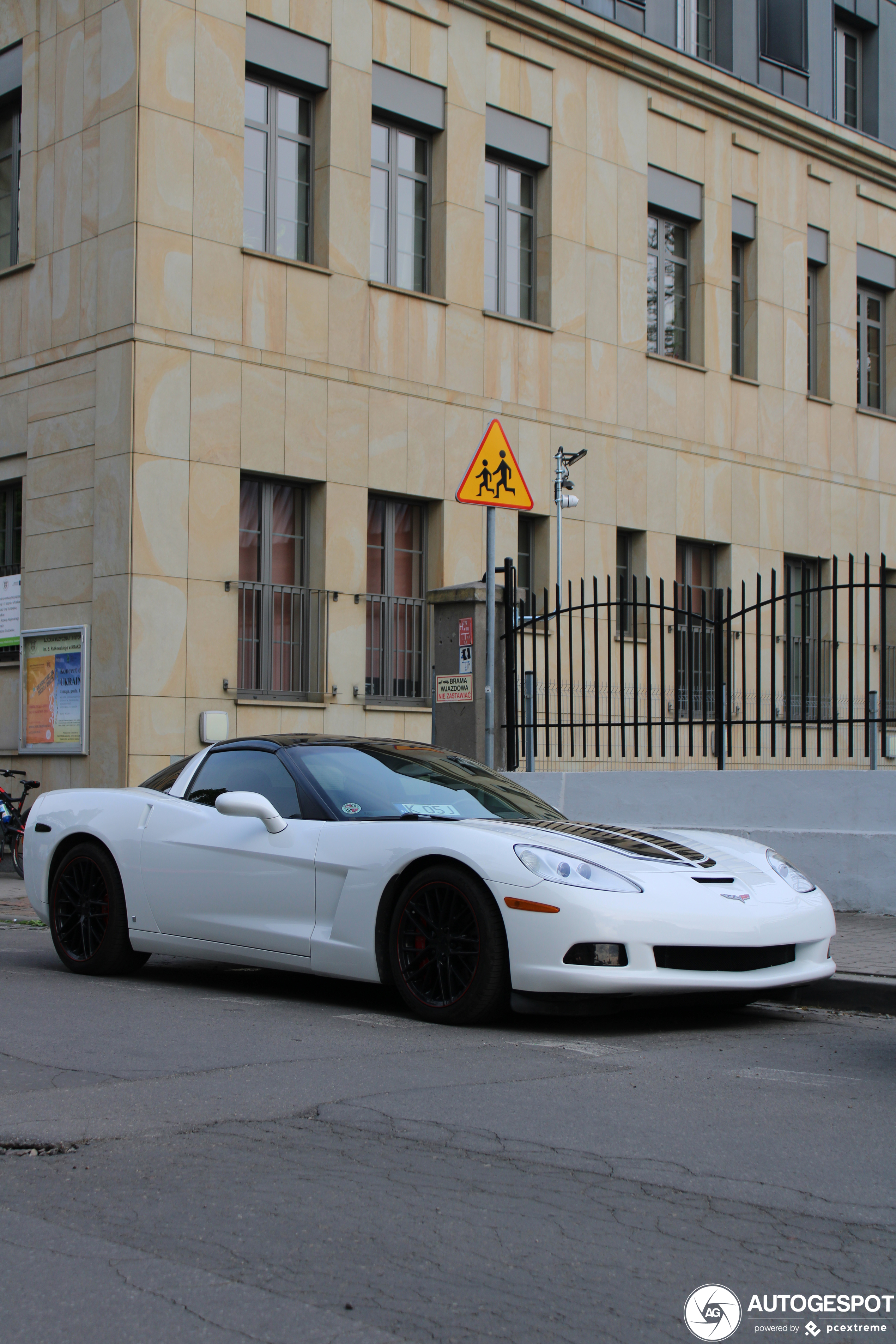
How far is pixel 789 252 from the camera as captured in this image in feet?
76.9

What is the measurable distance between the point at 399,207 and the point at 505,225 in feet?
5.73

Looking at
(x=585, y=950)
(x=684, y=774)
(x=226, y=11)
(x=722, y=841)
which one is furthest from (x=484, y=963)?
(x=226, y=11)

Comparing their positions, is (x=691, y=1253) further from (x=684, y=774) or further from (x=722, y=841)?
(x=684, y=774)

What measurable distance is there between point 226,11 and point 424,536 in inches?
247

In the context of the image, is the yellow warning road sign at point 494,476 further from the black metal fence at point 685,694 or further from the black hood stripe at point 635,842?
the black hood stripe at point 635,842

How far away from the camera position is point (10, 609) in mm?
17406

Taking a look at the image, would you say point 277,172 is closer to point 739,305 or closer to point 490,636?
point 490,636

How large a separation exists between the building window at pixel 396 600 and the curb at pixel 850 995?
34.2 feet

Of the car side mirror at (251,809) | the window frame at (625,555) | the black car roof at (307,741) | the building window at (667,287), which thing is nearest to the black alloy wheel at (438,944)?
the car side mirror at (251,809)

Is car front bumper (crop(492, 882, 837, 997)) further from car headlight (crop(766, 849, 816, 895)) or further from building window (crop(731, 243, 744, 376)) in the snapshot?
building window (crop(731, 243, 744, 376))

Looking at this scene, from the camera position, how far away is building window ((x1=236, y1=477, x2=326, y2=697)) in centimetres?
1672

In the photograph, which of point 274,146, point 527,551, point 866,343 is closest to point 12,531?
point 274,146

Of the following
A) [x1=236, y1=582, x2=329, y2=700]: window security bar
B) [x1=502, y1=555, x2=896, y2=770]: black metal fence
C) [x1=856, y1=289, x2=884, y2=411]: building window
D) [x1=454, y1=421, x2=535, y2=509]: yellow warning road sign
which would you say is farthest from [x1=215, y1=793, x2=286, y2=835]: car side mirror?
[x1=856, y1=289, x2=884, y2=411]: building window
